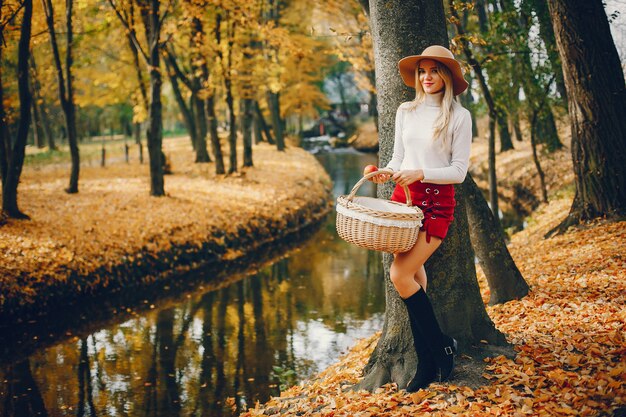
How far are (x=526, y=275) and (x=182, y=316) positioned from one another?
221 inches

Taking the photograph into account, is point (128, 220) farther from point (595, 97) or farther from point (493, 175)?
point (595, 97)

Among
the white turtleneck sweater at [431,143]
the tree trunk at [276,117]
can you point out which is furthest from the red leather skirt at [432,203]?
the tree trunk at [276,117]

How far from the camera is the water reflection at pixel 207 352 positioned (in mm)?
7082

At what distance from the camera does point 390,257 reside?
16.9 feet

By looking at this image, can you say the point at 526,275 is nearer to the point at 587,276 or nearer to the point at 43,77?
the point at 587,276

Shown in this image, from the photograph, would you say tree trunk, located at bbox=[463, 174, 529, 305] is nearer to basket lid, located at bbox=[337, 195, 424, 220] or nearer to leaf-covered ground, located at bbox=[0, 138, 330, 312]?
basket lid, located at bbox=[337, 195, 424, 220]

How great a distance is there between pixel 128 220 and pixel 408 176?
35.7ft

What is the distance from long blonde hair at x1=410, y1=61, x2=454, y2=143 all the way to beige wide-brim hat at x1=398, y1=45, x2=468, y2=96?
0.17 ft

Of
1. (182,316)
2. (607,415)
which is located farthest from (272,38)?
(607,415)

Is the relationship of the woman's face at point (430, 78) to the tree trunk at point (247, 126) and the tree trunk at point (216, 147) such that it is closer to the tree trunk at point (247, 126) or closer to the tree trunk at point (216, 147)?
the tree trunk at point (216, 147)

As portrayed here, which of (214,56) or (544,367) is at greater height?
(214,56)

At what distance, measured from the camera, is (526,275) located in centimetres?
830

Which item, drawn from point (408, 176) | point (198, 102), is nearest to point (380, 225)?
point (408, 176)

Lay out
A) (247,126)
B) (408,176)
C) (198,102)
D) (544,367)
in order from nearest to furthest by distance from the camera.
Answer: (408,176) → (544,367) → (247,126) → (198,102)
